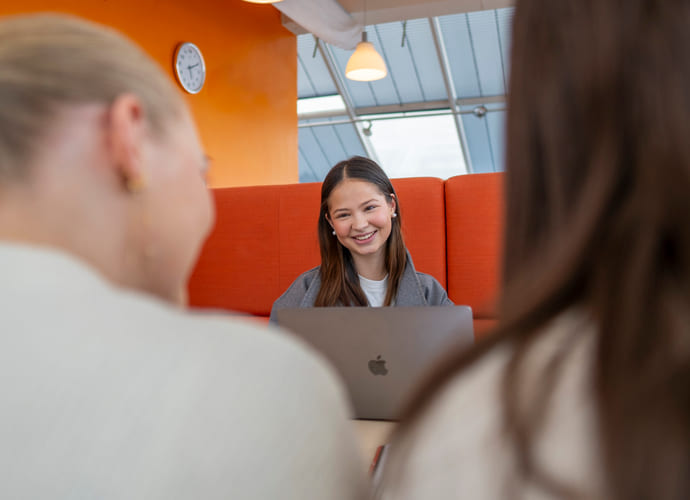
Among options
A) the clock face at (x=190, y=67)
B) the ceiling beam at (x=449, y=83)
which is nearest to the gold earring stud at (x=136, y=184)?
the clock face at (x=190, y=67)

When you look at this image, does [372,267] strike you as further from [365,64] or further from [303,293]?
[365,64]

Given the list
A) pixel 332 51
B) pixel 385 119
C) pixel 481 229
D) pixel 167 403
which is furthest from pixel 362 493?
pixel 385 119

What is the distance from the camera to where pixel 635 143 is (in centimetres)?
40

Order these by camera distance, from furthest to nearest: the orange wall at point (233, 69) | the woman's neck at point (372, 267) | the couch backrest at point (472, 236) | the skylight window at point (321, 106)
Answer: the skylight window at point (321, 106) → the orange wall at point (233, 69) → the couch backrest at point (472, 236) → the woman's neck at point (372, 267)

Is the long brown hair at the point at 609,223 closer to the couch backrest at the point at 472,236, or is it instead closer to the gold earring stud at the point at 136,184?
the gold earring stud at the point at 136,184

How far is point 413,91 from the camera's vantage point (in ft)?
24.7

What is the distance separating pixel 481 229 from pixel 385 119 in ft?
17.7

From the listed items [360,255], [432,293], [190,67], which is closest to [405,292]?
[432,293]

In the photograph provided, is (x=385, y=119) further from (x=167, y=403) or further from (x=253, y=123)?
(x=167, y=403)

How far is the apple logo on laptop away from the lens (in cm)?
135

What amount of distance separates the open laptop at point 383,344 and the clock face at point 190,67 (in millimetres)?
3431

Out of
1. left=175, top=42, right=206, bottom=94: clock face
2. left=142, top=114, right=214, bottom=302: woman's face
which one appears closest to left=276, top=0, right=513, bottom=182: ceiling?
left=175, top=42, right=206, bottom=94: clock face

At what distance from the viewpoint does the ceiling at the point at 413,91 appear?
6234 mm

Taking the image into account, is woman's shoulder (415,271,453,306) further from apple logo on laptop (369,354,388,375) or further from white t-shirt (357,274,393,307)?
apple logo on laptop (369,354,388,375)
